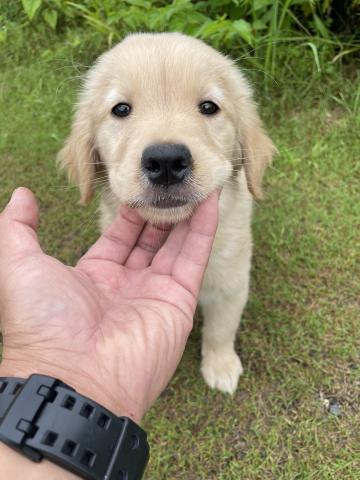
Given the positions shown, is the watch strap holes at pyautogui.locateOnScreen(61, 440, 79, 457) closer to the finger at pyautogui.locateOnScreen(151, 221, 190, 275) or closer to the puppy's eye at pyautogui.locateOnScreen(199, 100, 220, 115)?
the finger at pyautogui.locateOnScreen(151, 221, 190, 275)

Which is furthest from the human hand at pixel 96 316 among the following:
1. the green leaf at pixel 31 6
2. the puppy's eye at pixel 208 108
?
the green leaf at pixel 31 6

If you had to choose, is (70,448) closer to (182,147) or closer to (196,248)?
(196,248)

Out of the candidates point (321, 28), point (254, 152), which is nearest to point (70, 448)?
point (254, 152)

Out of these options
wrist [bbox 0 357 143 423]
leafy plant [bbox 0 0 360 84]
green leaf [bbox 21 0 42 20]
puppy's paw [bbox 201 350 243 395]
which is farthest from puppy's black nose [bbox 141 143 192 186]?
green leaf [bbox 21 0 42 20]

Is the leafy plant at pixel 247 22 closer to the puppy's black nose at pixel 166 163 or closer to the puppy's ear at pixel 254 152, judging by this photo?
the puppy's ear at pixel 254 152

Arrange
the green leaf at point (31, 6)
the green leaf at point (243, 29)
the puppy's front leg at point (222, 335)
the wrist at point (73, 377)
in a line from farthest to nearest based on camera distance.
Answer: the green leaf at point (31, 6) < the green leaf at point (243, 29) < the puppy's front leg at point (222, 335) < the wrist at point (73, 377)

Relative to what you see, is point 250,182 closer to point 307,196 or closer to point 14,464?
point 307,196

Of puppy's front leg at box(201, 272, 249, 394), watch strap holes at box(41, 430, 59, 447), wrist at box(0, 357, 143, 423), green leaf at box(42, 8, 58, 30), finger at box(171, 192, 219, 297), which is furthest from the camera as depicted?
green leaf at box(42, 8, 58, 30)

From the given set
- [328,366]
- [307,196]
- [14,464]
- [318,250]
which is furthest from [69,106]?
[14,464]
